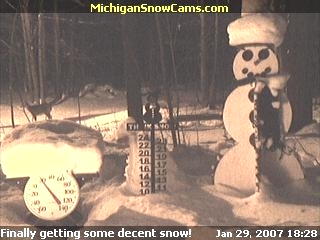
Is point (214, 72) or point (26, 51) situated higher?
point (26, 51)

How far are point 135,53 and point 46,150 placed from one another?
21.4 inches

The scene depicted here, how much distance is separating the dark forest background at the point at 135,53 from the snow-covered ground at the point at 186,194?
0.09 metres

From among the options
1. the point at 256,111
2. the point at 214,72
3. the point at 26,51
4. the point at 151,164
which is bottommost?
the point at 151,164

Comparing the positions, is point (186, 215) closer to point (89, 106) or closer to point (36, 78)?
point (89, 106)

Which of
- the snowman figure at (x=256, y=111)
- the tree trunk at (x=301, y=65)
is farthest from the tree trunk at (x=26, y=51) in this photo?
the tree trunk at (x=301, y=65)

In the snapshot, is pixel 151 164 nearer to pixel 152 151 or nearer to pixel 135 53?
pixel 152 151

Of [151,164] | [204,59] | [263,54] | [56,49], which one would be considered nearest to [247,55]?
[263,54]

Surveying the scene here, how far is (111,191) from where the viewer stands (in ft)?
8.48

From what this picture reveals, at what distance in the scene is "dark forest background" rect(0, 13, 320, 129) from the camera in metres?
2.54

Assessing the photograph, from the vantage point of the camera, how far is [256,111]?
8.39 feet

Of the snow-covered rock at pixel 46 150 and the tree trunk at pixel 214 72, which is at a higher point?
the tree trunk at pixel 214 72

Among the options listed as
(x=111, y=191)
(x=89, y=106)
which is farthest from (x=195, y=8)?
(x=111, y=191)

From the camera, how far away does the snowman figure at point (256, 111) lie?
2.49 metres

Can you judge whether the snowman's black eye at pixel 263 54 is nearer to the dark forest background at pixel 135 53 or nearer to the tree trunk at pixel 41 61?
the dark forest background at pixel 135 53
